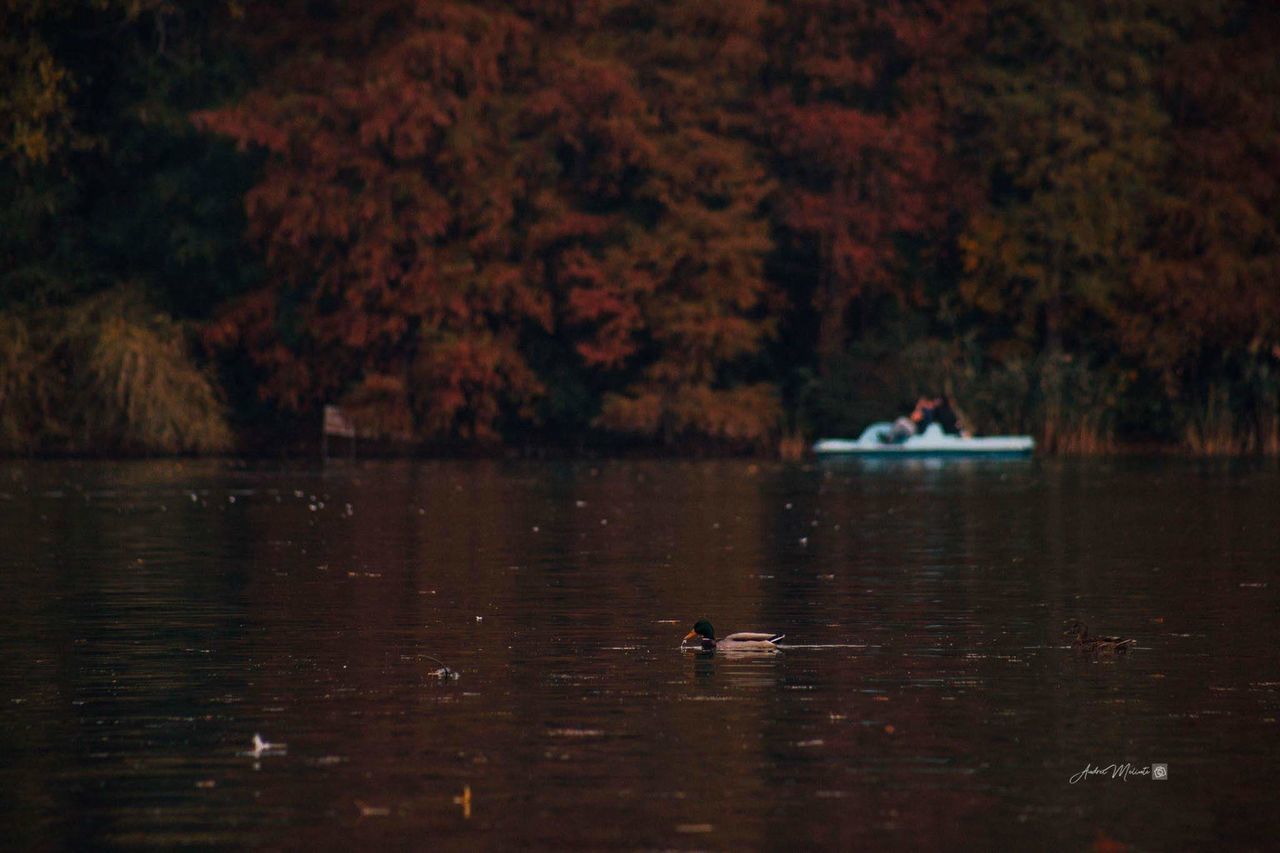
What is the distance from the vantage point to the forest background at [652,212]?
211ft

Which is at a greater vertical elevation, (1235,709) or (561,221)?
(561,221)

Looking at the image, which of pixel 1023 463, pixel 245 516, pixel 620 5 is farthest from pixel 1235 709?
pixel 620 5

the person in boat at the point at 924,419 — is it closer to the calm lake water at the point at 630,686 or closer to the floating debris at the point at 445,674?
the calm lake water at the point at 630,686

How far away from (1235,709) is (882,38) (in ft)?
184

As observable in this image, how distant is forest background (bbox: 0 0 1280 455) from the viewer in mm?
64188

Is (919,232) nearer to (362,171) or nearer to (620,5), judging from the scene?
(620,5)

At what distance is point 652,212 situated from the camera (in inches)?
2719

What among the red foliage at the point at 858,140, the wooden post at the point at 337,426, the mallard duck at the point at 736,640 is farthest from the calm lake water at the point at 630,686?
the red foliage at the point at 858,140

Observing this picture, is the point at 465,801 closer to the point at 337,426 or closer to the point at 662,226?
the point at 337,426

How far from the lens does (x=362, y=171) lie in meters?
64.2

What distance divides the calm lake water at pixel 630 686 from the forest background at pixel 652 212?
29.9m

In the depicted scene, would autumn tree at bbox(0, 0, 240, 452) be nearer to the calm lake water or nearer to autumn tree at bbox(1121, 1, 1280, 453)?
autumn tree at bbox(1121, 1, 1280, 453)

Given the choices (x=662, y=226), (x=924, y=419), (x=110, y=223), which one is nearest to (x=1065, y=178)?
(x=924, y=419)

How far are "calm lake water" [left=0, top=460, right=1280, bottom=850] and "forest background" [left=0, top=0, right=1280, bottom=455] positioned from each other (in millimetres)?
29872
